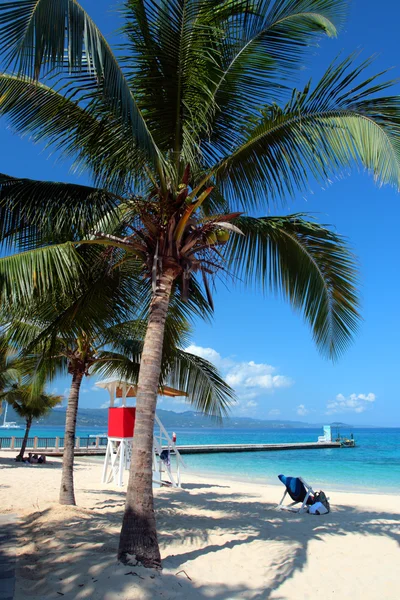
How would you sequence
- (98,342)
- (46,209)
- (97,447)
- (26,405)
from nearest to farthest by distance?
(46,209), (98,342), (26,405), (97,447)

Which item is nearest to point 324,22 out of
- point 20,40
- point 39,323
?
point 20,40

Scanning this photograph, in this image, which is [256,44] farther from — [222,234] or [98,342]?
[98,342]

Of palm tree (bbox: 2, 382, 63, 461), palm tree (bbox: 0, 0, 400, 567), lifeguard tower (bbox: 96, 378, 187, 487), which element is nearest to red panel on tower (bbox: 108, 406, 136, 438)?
lifeguard tower (bbox: 96, 378, 187, 487)

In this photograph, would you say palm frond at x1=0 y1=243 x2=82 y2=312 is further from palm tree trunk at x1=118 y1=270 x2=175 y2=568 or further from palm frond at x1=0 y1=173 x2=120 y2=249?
palm tree trunk at x1=118 y1=270 x2=175 y2=568

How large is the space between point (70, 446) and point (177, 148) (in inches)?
235

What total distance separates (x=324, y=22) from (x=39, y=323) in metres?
7.29

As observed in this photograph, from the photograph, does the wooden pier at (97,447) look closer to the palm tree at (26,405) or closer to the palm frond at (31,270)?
the palm tree at (26,405)

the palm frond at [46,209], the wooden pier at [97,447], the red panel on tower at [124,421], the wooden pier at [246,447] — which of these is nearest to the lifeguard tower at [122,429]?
the red panel on tower at [124,421]

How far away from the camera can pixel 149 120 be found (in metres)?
6.21

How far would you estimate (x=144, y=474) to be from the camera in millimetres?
4840

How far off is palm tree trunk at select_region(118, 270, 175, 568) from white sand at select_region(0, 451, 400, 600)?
205 millimetres

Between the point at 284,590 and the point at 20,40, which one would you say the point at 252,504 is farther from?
the point at 20,40

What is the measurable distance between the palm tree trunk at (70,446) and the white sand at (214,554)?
490mm

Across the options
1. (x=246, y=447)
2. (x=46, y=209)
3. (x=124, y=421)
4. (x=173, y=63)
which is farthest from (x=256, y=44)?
(x=246, y=447)
